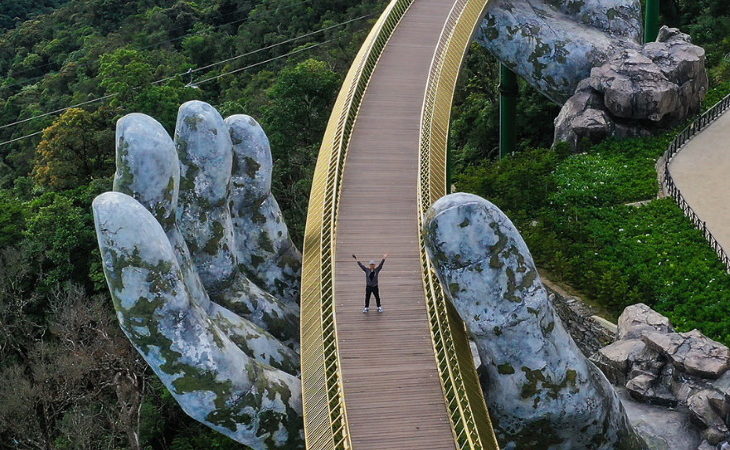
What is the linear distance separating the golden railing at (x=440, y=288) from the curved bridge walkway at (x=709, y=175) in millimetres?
7835

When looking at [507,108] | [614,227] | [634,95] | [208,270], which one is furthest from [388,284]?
[507,108]

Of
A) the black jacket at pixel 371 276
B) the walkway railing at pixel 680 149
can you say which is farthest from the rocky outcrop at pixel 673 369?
the black jacket at pixel 371 276

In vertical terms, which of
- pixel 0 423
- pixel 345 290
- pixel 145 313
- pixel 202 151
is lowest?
pixel 0 423

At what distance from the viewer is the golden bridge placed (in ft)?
49.6

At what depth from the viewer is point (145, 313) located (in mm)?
15273

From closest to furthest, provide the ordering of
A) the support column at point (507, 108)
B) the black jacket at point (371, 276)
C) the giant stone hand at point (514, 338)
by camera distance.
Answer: the giant stone hand at point (514, 338), the black jacket at point (371, 276), the support column at point (507, 108)

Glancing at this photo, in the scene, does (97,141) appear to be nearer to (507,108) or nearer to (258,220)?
(507,108)

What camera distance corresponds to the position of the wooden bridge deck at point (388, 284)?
15133 millimetres

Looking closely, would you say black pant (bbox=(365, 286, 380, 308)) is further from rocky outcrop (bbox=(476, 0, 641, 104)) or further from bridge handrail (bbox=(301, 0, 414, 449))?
rocky outcrop (bbox=(476, 0, 641, 104))

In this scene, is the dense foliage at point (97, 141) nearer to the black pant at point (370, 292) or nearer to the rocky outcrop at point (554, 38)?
the rocky outcrop at point (554, 38)

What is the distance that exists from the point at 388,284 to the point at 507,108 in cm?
1848

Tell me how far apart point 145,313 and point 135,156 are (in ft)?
9.35

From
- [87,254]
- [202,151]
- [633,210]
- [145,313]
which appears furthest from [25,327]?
[633,210]

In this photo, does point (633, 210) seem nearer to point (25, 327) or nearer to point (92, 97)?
point (25, 327)
